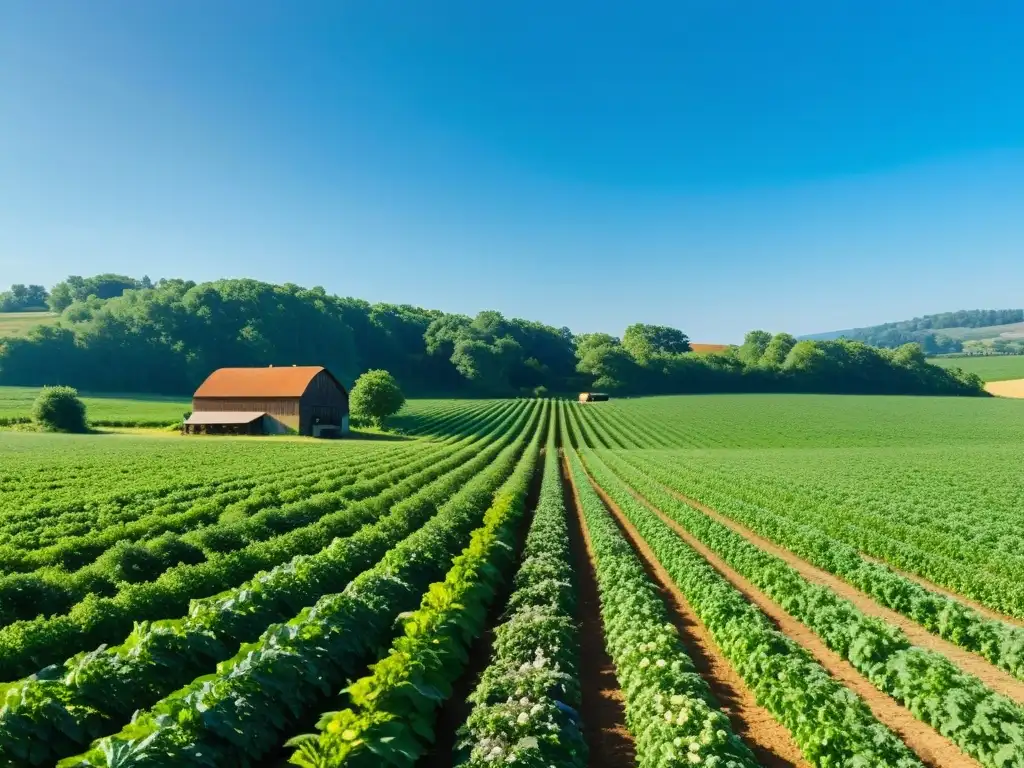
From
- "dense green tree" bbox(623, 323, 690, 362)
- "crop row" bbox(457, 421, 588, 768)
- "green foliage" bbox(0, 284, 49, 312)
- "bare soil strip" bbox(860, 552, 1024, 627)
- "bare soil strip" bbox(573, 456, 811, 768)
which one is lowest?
"bare soil strip" bbox(860, 552, 1024, 627)

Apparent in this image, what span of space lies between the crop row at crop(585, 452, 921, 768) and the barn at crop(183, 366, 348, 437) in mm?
53703

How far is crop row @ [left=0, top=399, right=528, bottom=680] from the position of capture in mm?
8508

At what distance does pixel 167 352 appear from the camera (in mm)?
94188

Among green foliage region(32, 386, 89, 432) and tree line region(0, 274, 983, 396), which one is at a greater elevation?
tree line region(0, 274, 983, 396)

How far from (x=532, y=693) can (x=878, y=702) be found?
17.8 feet

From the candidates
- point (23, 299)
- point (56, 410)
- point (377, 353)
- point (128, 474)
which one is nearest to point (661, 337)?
point (377, 353)

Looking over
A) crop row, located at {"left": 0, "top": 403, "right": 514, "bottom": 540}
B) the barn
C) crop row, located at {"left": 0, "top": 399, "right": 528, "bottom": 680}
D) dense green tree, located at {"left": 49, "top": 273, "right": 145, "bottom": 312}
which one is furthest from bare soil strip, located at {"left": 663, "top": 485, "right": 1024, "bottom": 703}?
dense green tree, located at {"left": 49, "top": 273, "right": 145, "bottom": 312}

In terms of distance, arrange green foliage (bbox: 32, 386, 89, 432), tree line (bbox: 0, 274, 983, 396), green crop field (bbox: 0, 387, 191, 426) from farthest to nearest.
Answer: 1. tree line (bbox: 0, 274, 983, 396)
2. green crop field (bbox: 0, 387, 191, 426)
3. green foliage (bbox: 32, 386, 89, 432)

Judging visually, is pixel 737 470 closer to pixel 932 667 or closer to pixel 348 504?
pixel 348 504

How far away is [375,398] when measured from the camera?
2559 inches

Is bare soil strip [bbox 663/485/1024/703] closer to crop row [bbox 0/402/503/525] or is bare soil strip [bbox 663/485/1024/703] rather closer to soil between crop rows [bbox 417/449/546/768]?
soil between crop rows [bbox 417/449/546/768]

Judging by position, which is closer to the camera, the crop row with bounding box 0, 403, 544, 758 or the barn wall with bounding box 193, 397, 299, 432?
the crop row with bounding box 0, 403, 544, 758

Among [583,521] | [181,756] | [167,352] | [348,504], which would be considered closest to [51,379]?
[167,352]

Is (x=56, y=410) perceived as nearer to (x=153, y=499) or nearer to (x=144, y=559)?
(x=153, y=499)
